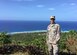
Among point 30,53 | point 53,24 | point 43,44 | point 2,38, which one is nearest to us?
point 53,24

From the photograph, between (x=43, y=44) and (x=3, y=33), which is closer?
(x=43, y=44)

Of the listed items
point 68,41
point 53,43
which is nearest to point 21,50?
point 53,43

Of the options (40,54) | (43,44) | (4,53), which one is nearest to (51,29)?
(40,54)

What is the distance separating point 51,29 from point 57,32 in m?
0.29

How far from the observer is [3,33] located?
62.2 feet

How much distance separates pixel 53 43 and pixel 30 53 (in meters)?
1.96

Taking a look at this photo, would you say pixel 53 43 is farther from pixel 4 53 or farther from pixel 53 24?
pixel 4 53

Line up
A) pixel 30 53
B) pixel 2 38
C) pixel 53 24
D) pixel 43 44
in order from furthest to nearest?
pixel 2 38, pixel 43 44, pixel 30 53, pixel 53 24

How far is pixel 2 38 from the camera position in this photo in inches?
738

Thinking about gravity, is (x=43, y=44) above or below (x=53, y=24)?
below

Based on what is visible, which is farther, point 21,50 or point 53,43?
point 21,50

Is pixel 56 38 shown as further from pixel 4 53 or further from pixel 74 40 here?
pixel 74 40

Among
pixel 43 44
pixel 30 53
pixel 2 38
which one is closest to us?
pixel 30 53

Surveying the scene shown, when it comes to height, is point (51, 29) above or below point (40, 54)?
above
